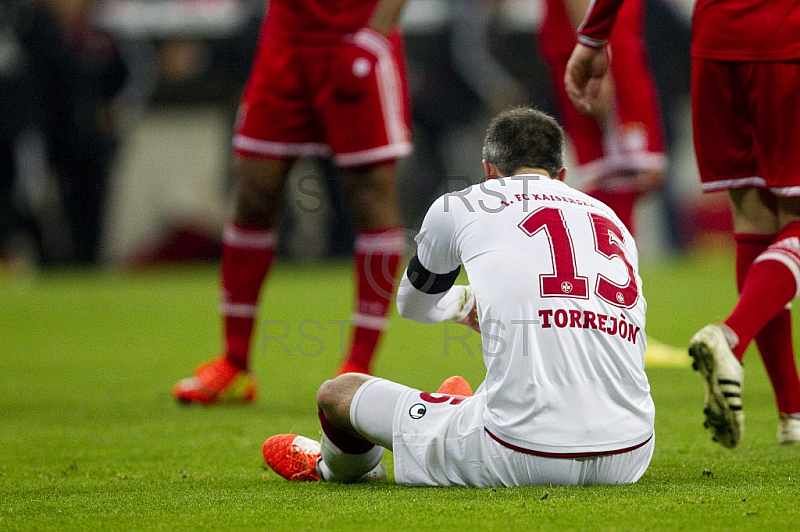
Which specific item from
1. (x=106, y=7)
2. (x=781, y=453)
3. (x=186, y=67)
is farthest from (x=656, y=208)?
(x=781, y=453)

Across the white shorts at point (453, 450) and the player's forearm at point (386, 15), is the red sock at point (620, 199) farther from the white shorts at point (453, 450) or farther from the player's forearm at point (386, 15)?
the white shorts at point (453, 450)

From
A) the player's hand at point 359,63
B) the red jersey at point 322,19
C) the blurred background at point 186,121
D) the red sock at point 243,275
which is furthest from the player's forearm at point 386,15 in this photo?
the blurred background at point 186,121

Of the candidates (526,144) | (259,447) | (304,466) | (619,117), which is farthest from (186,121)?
(526,144)

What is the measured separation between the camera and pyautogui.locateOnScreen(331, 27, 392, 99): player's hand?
4.57 m

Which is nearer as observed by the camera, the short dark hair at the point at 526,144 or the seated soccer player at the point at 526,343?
the seated soccer player at the point at 526,343

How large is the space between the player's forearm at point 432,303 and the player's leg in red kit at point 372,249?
5.53 ft

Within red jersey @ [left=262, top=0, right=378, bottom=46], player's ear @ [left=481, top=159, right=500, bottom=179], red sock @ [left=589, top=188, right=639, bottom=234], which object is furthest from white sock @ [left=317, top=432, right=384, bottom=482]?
red sock @ [left=589, top=188, right=639, bottom=234]

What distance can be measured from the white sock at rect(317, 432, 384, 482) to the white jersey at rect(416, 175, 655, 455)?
44cm

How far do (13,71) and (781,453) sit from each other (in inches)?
455

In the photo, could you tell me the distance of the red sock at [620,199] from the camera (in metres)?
5.36

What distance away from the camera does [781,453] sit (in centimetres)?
330

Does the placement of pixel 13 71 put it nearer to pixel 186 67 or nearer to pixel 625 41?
Result: pixel 186 67

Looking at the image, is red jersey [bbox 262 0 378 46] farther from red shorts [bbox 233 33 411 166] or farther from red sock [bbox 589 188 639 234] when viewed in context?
red sock [bbox 589 188 639 234]

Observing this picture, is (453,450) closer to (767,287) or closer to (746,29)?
(767,287)
